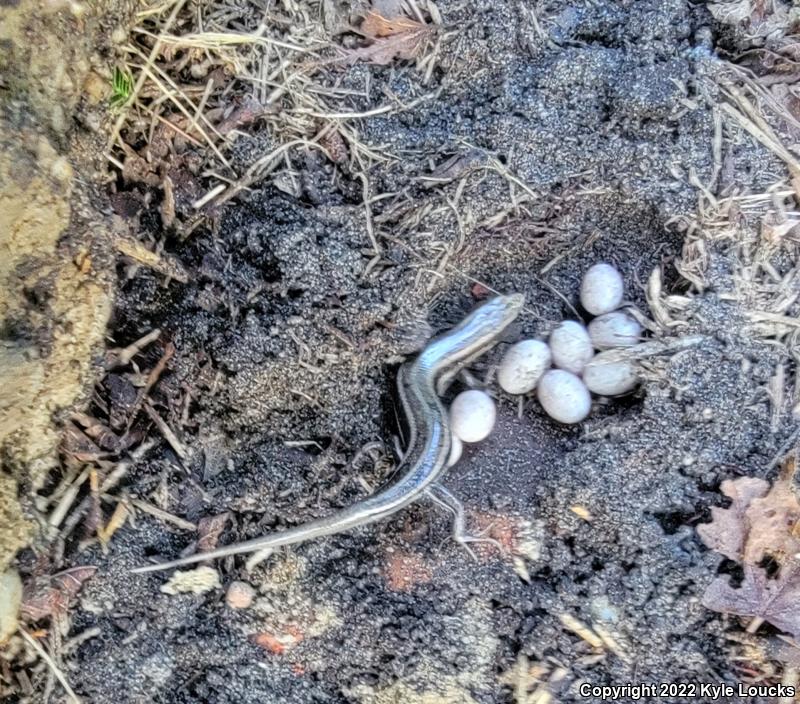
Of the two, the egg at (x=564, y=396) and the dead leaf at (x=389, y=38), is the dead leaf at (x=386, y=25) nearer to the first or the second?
the dead leaf at (x=389, y=38)

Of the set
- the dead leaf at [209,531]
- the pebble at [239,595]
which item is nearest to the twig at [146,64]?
the dead leaf at [209,531]

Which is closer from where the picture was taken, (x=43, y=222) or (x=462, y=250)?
(x=43, y=222)

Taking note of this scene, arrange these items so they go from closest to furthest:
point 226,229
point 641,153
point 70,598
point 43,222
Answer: point 43,222, point 70,598, point 226,229, point 641,153

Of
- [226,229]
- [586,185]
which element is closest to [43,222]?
[226,229]

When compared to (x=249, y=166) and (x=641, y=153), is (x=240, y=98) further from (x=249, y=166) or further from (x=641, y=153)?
(x=641, y=153)

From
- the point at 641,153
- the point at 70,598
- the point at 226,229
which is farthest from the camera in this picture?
the point at 641,153

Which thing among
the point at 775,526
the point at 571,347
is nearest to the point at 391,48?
the point at 571,347

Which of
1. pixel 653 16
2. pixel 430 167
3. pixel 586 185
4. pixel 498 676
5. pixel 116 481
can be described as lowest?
pixel 498 676
